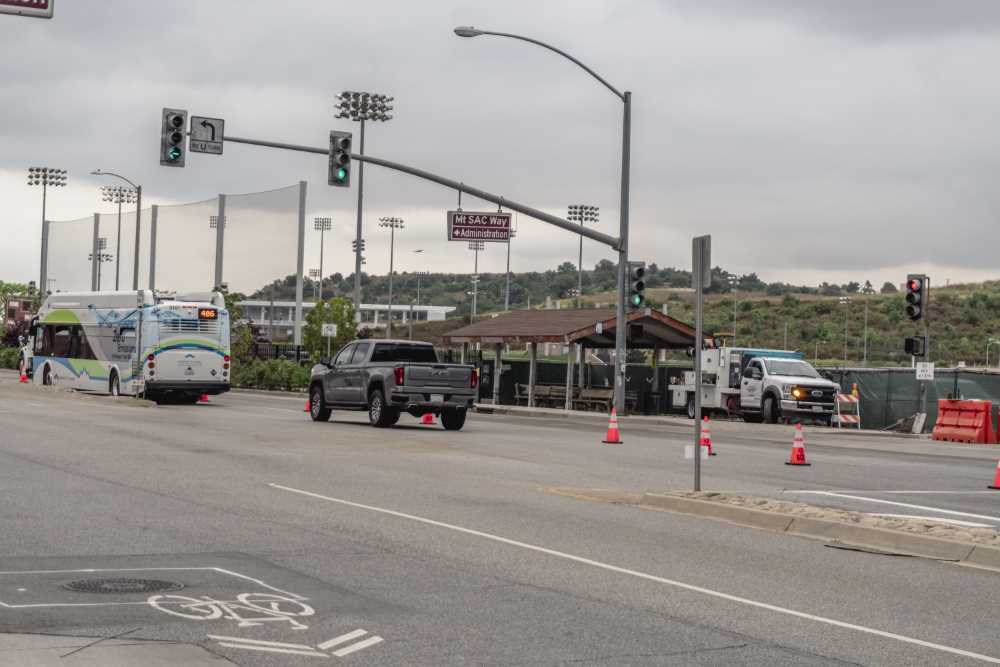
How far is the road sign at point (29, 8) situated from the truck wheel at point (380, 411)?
16.0 meters

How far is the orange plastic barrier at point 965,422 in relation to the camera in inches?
1353

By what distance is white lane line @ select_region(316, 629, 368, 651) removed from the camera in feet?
24.2

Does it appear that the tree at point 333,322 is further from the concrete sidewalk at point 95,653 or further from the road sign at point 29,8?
the concrete sidewalk at point 95,653

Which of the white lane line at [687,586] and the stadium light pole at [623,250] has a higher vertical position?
the stadium light pole at [623,250]

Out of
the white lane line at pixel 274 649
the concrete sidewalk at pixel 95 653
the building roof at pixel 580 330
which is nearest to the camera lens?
the concrete sidewalk at pixel 95 653

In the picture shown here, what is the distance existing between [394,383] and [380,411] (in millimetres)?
928

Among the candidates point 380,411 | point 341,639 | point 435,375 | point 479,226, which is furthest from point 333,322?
point 341,639

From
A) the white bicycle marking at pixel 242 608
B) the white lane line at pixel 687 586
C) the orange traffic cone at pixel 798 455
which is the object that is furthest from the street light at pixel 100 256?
the white bicycle marking at pixel 242 608

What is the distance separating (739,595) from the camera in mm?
9422

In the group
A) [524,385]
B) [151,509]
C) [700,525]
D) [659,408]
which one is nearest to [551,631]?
[700,525]

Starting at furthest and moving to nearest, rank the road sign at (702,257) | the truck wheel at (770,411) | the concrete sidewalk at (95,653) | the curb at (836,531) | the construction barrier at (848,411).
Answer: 1. the construction barrier at (848,411)
2. the truck wheel at (770,411)
3. the road sign at (702,257)
4. the curb at (836,531)
5. the concrete sidewalk at (95,653)

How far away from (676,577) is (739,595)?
81 centimetres

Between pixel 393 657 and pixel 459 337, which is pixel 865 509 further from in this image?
pixel 459 337

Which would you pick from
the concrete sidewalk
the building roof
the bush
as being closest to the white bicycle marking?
the concrete sidewalk
